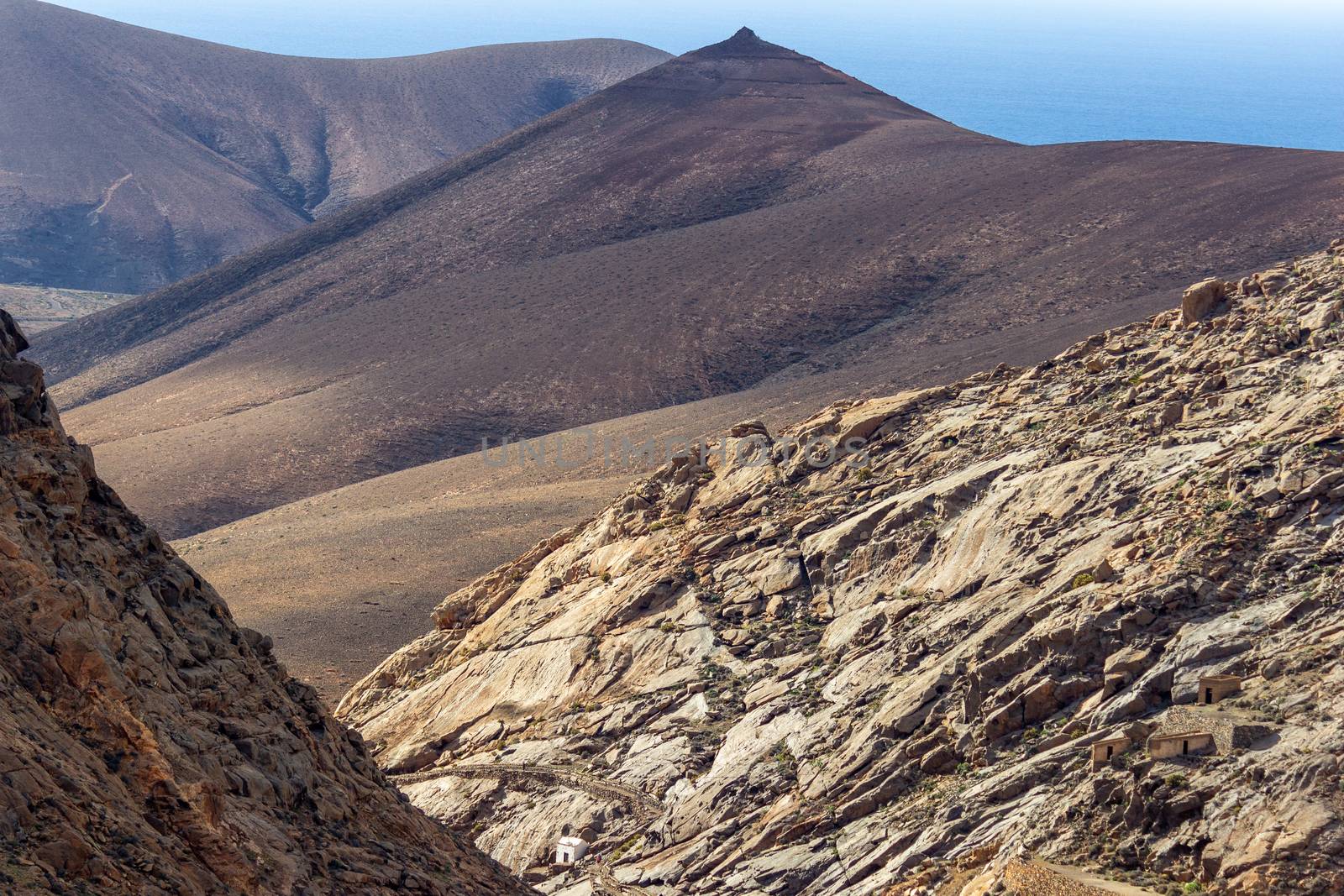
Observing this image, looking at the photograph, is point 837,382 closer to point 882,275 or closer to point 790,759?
point 882,275

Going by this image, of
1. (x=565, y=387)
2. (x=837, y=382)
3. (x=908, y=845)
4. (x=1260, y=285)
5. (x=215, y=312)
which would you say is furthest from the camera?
(x=215, y=312)

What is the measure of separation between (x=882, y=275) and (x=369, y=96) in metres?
114

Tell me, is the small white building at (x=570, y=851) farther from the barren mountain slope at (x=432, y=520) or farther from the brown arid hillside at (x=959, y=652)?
the barren mountain slope at (x=432, y=520)

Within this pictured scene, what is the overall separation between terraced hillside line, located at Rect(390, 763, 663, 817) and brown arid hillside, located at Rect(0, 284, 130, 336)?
94.3 m

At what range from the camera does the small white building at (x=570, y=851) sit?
87.0 feet

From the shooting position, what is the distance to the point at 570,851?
26547 mm

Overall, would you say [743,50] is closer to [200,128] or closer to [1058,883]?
[200,128]

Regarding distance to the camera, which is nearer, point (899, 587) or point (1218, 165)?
point (899, 587)

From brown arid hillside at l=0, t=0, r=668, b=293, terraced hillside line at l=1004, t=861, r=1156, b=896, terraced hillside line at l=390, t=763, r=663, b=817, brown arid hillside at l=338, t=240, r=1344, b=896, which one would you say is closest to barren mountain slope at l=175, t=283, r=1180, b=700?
brown arid hillside at l=338, t=240, r=1344, b=896

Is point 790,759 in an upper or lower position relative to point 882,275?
lower

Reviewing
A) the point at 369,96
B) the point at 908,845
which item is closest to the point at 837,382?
the point at 908,845

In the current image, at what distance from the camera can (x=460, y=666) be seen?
114 ft

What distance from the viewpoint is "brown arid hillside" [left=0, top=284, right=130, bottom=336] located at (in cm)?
12325

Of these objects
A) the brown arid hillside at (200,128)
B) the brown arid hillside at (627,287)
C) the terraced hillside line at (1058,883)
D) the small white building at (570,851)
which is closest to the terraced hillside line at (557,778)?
the small white building at (570,851)
